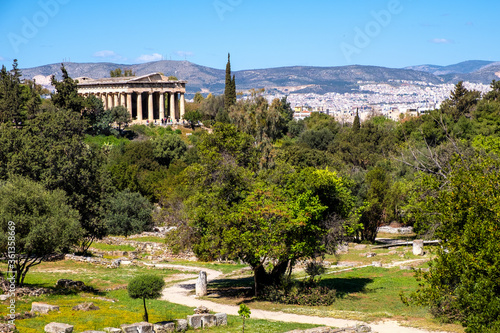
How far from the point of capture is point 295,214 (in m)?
27.7

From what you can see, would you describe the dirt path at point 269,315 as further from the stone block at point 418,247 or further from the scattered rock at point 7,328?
the stone block at point 418,247

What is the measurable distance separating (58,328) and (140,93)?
A: 98.2 m

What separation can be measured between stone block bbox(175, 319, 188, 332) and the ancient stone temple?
94.5 metres

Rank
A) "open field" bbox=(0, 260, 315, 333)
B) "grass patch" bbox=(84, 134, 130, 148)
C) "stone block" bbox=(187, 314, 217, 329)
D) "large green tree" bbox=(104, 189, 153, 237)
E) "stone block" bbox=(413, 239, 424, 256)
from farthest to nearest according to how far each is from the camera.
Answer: "grass patch" bbox=(84, 134, 130, 148), "large green tree" bbox=(104, 189, 153, 237), "stone block" bbox=(413, 239, 424, 256), "stone block" bbox=(187, 314, 217, 329), "open field" bbox=(0, 260, 315, 333)

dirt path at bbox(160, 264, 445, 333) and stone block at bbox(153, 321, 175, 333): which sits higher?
stone block at bbox(153, 321, 175, 333)

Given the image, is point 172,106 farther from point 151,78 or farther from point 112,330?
point 112,330

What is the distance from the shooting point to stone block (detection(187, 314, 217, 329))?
878 inches

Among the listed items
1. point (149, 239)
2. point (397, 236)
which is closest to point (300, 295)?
point (149, 239)

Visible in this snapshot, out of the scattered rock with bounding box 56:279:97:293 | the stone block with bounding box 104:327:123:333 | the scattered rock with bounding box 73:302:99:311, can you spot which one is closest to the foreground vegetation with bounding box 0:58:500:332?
the scattered rock with bounding box 56:279:97:293

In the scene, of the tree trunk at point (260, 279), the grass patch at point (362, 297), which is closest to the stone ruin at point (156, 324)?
the grass patch at point (362, 297)

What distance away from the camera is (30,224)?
87.2 ft

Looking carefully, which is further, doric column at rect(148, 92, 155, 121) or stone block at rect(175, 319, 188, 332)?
doric column at rect(148, 92, 155, 121)

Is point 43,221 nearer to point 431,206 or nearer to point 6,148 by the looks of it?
point 431,206

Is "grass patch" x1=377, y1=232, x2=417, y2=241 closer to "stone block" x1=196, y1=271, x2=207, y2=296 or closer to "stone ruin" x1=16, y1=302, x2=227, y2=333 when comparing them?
"stone block" x1=196, y1=271, x2=207, y2=296
